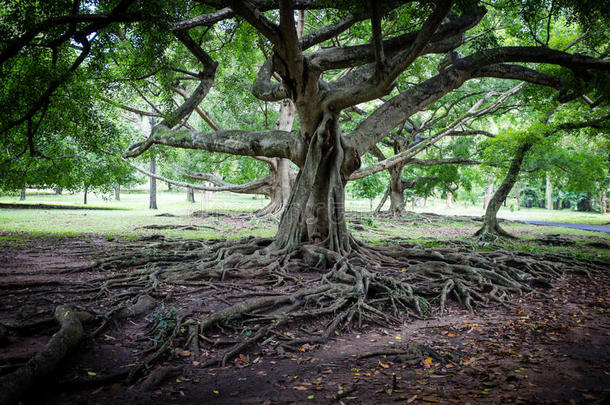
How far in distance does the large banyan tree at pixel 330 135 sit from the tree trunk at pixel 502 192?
310cm

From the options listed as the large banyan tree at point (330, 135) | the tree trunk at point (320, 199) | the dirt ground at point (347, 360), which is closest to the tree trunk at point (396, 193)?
the large banyan tree at point (330, 135)

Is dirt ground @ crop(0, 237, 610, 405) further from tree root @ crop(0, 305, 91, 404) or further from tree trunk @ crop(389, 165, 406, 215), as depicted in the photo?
tree trunk @ crop(389, 165, 406, 215)

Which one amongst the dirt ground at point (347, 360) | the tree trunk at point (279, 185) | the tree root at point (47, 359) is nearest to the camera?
the tree root at point (47, 359)

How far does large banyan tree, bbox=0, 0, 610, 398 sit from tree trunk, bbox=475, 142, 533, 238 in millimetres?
3096

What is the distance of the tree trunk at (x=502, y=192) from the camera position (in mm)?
11617

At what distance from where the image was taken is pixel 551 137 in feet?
36.9

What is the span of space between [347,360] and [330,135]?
4.99 metres

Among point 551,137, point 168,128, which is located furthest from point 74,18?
point 551,137

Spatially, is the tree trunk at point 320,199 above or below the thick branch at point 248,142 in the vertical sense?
below

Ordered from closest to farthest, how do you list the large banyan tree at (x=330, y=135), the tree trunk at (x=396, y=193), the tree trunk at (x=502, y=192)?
1. the large banyan tree at (x=330, y=135)
2. the tree trunk at (x=502, y=192)
3. the tree trunk at (x=396, y=193)

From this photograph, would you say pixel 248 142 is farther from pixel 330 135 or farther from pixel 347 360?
pixel 347 360

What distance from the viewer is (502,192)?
39.7ft

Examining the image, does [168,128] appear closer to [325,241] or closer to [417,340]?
[325,241]

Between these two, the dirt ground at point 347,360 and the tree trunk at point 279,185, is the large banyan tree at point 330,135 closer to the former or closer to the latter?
the dirt ground at point 347,360
